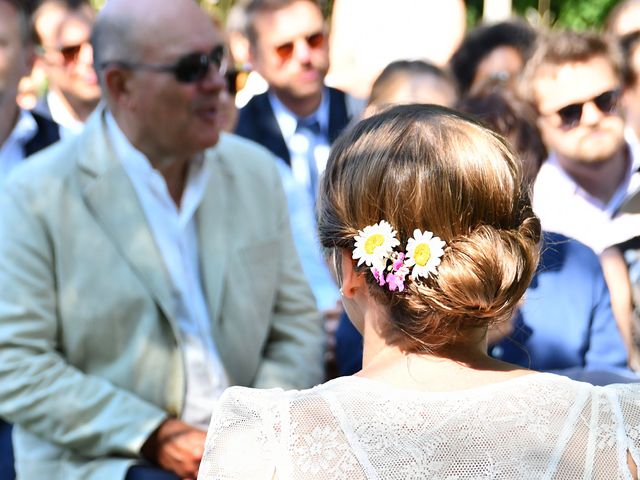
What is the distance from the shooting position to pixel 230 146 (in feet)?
12.7

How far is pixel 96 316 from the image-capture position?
3.28m

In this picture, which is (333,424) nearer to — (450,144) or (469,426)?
(469,426)

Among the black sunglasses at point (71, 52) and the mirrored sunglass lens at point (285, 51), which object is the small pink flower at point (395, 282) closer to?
the mirrored sunglass lens at point (285, 51)

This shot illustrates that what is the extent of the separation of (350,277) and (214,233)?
5.86ft

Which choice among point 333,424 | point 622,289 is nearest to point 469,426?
point 333,424

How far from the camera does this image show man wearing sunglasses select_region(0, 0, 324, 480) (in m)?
3.22

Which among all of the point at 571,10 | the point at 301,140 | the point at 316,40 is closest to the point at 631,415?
the point at 301,140

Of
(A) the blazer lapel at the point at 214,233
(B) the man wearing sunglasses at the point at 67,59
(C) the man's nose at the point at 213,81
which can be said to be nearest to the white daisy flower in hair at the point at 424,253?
(A) the blazer lapel at the point at 214,233

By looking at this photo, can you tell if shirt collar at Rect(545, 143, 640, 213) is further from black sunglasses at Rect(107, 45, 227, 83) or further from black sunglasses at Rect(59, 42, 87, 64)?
black sunglasses at Rect(59, 42, 87, 64)

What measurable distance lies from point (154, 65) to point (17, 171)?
63cm

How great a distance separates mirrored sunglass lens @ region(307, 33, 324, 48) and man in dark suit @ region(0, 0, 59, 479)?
4.47 ft

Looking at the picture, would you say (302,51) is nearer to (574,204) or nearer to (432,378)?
(574,204)

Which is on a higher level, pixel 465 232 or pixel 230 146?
pixel 465 232

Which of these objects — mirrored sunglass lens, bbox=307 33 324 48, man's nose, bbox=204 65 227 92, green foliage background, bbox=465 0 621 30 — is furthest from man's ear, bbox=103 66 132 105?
green foliage background, bbox=465 0 621 30
